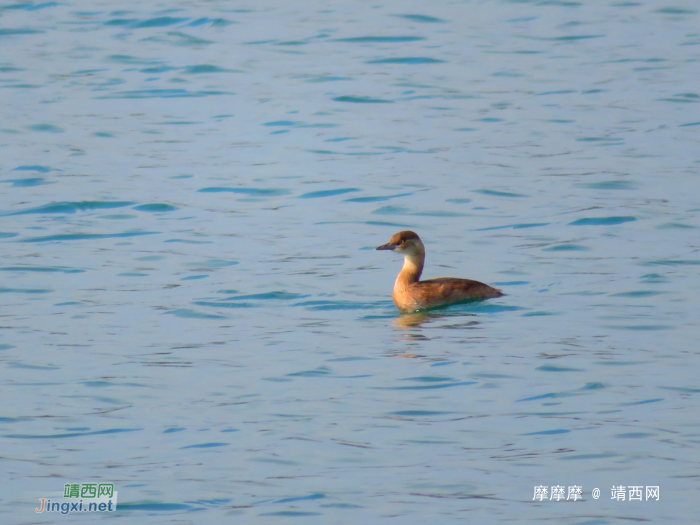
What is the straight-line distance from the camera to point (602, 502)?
23.8 ft

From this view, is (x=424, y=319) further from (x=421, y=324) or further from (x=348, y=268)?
(x=348, y=268)

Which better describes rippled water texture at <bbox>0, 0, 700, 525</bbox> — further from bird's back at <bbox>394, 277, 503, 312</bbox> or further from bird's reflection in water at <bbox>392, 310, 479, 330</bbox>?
bird's back at <bbox>394, 277, 503, 312</bbox>

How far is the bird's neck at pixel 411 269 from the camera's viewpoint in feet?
40.1

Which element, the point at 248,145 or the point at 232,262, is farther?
the point at 248,145

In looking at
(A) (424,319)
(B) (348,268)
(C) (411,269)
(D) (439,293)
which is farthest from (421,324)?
(B) (348,268)

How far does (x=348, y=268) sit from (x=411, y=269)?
1.24 m

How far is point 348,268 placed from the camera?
1340 cm

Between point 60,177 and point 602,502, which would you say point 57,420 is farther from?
point 60,177

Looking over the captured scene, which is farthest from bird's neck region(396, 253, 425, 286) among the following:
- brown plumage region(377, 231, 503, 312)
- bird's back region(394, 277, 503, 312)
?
bird's back region(394, 277, 503, 312)

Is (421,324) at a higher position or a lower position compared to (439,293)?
lower

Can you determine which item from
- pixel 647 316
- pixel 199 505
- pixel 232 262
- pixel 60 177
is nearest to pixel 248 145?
pixel 60 177

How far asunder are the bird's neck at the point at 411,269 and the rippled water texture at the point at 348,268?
1.55 ft

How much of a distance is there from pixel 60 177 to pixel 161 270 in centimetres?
520

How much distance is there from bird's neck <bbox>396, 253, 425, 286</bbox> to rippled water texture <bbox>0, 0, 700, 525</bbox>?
1.55 feet
